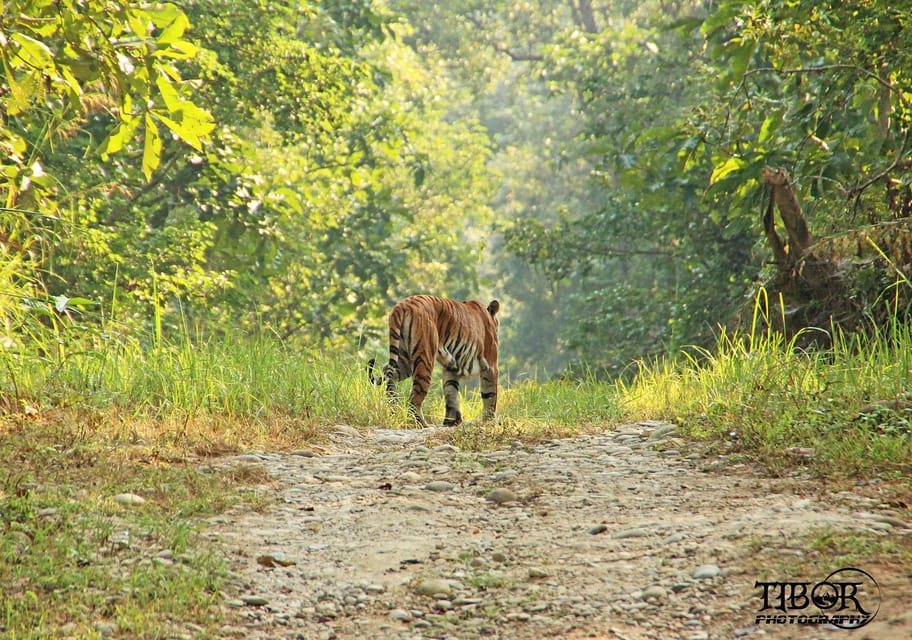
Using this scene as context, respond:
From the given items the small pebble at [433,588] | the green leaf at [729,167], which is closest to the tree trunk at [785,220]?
the green leaf at [729,167]

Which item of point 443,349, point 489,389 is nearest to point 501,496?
point 443,349

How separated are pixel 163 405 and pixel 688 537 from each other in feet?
12.8

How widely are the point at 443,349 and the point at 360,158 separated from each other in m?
11.6

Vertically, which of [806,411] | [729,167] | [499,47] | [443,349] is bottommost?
[443,349]

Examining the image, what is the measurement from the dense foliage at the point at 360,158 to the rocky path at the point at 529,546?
2390 millimetres

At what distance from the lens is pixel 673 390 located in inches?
291

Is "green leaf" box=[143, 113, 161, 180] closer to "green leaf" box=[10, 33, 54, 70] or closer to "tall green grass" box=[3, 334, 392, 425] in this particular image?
"green leaf" box=[10, 33, 54, 70]

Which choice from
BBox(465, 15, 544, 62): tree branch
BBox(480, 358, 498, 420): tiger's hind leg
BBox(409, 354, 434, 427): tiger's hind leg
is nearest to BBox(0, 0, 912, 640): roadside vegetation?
BBox(480, 358, 498, 420): tiger's hind leg

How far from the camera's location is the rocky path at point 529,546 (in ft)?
11.0

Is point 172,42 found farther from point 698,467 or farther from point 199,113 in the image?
point 698,467

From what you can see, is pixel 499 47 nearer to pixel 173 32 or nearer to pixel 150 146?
pixel 173 32

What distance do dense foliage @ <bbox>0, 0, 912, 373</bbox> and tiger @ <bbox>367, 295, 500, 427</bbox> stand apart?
6.56 feet

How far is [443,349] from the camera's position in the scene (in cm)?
917

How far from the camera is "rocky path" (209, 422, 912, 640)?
335cm
